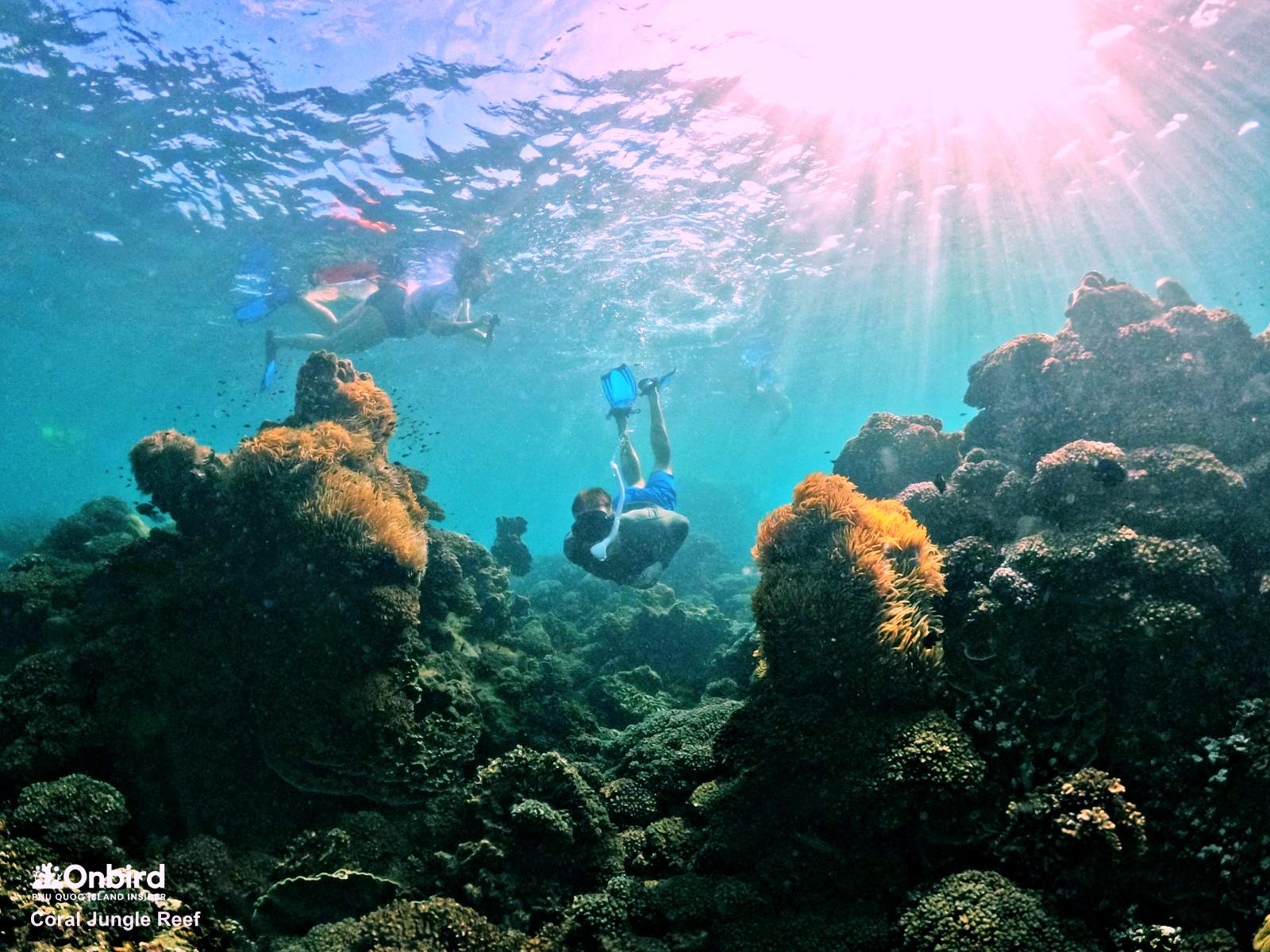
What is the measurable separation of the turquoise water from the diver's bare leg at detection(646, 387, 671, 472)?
3.78m

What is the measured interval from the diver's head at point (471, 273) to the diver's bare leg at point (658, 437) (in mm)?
9289

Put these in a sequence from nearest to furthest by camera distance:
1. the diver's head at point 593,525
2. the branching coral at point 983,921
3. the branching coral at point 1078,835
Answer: the branching coral at point 983,921
the branching coral at point 1078,835
the diver's head at point 593,525

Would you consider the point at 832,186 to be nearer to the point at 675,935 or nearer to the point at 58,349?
the point at 675,935

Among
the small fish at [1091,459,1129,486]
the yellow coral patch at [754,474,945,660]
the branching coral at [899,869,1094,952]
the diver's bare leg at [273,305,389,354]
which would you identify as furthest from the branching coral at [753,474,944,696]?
the diver's bare leg at [273,305,389,354]

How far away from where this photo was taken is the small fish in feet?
18.6

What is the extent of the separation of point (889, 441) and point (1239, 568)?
15.8 feet

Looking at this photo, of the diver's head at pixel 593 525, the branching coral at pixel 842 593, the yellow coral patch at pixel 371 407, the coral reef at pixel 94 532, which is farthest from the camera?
the diver's head at pixel 593 525

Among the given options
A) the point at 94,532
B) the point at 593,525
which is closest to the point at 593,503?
the point at 593,525

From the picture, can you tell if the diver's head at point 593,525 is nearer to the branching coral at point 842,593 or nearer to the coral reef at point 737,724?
the coral reef at point 737,724

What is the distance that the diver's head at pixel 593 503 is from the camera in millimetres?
9633

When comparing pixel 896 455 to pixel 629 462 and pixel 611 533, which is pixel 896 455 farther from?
pixel 629 462

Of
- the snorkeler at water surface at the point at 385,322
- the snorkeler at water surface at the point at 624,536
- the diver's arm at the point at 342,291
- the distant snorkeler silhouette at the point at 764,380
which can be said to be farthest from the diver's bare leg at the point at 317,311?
the distant snorkeler silhouette at the point at 764,380

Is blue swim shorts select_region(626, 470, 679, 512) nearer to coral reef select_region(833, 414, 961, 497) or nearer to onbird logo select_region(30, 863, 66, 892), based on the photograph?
coral reef select_region(833, 414, 961, 497)

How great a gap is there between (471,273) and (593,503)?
13705mm
